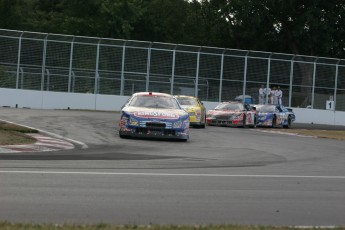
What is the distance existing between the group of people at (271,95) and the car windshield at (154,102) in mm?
20774

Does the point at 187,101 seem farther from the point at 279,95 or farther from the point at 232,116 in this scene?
the point at 279,95

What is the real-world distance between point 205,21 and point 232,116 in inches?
1385

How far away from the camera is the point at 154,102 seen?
21.9 meters

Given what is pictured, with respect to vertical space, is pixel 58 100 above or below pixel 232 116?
above

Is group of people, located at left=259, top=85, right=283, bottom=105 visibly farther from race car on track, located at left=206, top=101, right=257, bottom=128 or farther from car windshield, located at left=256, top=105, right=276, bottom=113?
race car on track, located at left=206, top=101, right=257, bottom=128

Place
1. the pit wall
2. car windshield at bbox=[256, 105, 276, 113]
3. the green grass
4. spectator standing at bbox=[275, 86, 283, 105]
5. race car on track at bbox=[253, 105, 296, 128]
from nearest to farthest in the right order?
1. the green grass
2. race car on track at bbox=[253, 105, 296, 128]
3. car windshield at bbox=[256, 105, 276, 113]
4. the pit wall
5. spectator standing at bbox=[275, 86, 283, 105]

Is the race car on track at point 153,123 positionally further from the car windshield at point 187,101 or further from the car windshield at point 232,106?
the car windshield at point 232,106

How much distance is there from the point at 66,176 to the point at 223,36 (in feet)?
176

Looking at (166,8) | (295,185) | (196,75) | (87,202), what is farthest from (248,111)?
(166,8)

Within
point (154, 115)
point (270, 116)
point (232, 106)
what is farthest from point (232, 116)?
point (154, 115)

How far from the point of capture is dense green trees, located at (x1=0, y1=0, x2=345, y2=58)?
192 feet

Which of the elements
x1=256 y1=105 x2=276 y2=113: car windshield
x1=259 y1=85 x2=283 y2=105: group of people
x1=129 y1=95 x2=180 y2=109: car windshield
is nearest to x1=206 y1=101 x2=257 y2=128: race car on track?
x1=256 y1=105 x2=276 y2=113: car windshield

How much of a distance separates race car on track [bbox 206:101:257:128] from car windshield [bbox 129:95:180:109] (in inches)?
370

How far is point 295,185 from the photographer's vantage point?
1164 cm
